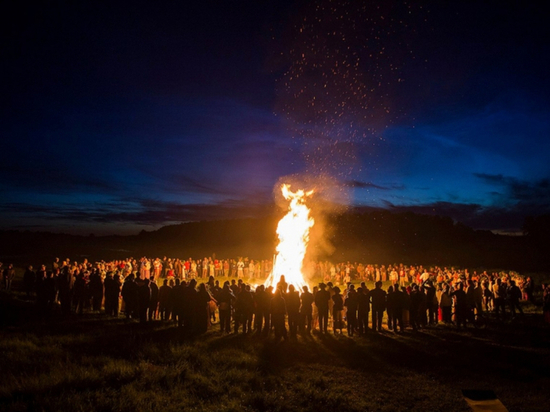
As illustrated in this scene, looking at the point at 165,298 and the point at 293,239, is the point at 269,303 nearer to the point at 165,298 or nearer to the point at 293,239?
the point at 165,298

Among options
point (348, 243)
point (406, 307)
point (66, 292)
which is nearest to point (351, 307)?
point (406, 307)

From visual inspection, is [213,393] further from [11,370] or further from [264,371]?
[11,370]

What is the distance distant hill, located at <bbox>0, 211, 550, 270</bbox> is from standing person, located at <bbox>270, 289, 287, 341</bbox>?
159ft

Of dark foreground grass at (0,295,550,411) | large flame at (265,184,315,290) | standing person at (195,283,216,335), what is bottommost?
dark foreground grass at (0,295,550,411)

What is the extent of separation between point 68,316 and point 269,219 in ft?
331

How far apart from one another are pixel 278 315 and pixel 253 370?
3.43 meters

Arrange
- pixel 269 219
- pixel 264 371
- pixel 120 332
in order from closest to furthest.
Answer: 1. pixel 264 371
2. pixel 120 332
3. pixel 269 219

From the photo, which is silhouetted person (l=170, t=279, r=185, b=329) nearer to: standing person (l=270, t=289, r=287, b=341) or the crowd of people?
the crowd of people

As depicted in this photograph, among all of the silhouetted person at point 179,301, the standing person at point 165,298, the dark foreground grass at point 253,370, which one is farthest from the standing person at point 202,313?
the standing person at point 165,298

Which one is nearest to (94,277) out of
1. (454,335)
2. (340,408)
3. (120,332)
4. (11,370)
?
(120,332)

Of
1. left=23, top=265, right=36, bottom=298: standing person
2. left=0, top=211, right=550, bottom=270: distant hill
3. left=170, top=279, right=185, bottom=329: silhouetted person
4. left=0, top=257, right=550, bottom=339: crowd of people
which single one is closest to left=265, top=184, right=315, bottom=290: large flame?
left=0, top=257, right=550, bottom=339: crowd of people

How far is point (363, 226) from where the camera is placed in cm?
9662

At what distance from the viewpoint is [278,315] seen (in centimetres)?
1283

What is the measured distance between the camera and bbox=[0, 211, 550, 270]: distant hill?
6356cm
